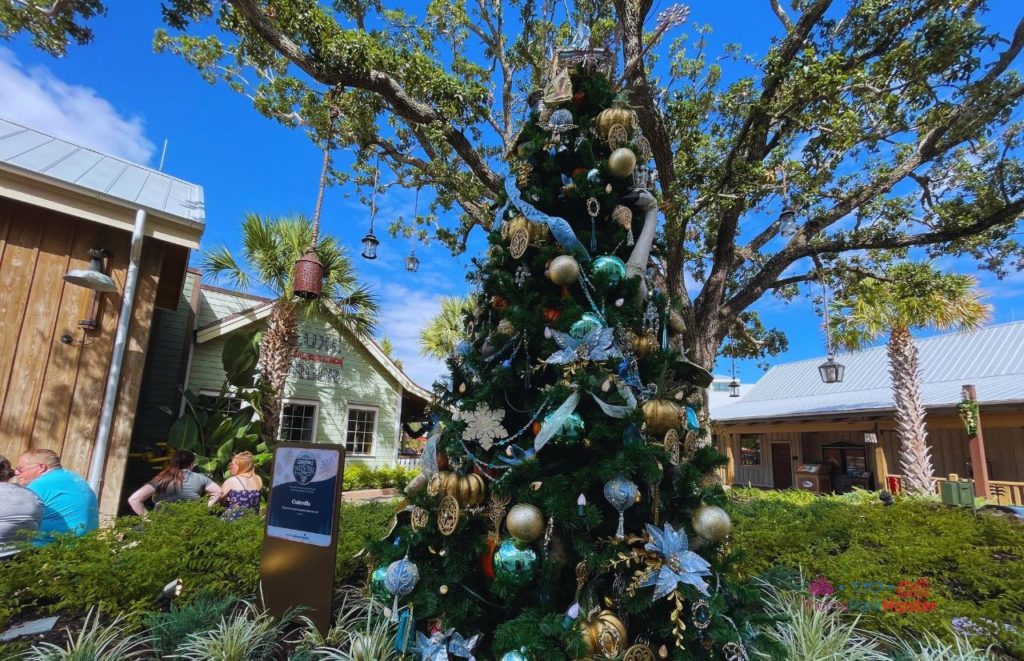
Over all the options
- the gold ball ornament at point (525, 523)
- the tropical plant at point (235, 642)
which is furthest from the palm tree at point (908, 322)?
the tropical plant at point (235, 642)

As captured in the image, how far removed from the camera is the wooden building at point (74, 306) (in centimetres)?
536

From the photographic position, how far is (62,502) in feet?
13.3

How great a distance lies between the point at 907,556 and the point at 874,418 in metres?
11.3

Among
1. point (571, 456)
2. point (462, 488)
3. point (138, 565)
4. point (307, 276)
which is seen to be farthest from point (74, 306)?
point (571, 456)

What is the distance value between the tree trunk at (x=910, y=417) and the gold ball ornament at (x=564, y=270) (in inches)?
458

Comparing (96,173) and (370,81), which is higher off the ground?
(370,81)

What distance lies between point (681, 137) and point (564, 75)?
5966 millimetres

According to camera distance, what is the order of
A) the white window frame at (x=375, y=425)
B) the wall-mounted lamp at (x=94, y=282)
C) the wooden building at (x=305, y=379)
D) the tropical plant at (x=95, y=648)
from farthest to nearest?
1. the white window frame at (x=375, y=425)
2. the wooden building at (x=305, y=379)
3. the wall-mounted lamp at (x=94, y=282)
4. the tropical plant at (x=95, y=648)

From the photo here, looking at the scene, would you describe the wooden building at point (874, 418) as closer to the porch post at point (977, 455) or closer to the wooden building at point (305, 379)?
the porch post at point (977, 455)

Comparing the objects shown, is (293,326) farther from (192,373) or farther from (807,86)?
(807,86)

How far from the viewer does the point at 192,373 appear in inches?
433

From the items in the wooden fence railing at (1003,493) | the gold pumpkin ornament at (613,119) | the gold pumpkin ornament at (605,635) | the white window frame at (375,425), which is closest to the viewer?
the gold pumpkin ornament at (605,635)

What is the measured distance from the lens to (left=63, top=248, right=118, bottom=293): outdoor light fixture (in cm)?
503

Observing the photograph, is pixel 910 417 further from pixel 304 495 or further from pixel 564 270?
pixel 304 495
